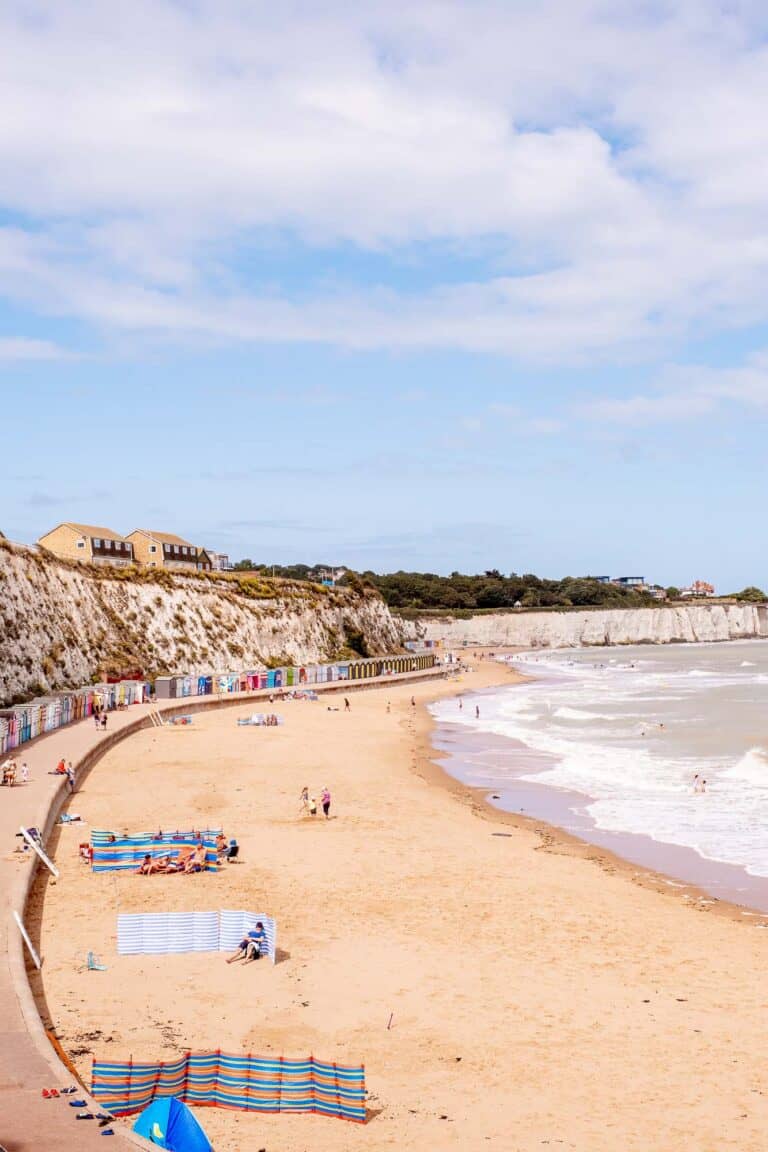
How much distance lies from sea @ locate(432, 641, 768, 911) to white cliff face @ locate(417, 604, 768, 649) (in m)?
99.3

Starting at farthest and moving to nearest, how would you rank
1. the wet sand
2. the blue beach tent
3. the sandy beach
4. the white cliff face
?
the white cliff face
the wet sand
the sandy beach
the blue beach tent

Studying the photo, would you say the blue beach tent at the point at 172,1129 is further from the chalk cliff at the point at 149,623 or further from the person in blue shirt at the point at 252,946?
the chalk cliff at the point at 149,623

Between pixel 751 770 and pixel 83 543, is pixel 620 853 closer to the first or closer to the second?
pixel 751 770

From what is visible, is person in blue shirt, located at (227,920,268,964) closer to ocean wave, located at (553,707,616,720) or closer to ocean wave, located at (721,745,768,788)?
ocean wave, located at (721,745,768,788)

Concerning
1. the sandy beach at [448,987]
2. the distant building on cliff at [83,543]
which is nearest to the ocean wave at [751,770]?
the sandy beach at [448,987]

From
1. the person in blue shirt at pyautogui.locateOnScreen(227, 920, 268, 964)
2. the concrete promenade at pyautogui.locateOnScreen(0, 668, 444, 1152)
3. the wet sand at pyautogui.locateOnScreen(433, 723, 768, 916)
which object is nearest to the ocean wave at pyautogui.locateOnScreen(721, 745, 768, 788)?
the wet sand at pyautogui.locateOnScreen(433, 723, 768, 916)

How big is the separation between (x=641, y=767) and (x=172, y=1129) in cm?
2918

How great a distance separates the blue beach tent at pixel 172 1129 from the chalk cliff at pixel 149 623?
37896 mm

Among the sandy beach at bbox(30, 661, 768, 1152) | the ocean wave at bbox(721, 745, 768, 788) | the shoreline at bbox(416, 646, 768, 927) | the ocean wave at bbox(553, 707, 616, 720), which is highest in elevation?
the sandy beach at bbox(30, 661, 768, 1152)

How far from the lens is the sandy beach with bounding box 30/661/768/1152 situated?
10.7 metres

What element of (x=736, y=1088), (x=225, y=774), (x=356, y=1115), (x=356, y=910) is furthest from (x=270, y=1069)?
(x=225, y=774)

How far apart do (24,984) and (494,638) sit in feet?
545

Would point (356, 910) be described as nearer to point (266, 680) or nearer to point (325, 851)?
point (325, 851)

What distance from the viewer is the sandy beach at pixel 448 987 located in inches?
420
